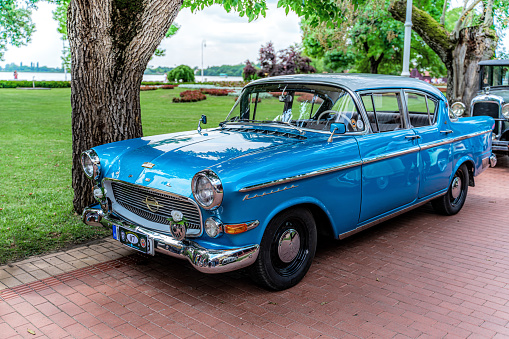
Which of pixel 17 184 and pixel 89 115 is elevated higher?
pixel 89 115

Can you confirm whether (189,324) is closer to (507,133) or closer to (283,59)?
(507,133)

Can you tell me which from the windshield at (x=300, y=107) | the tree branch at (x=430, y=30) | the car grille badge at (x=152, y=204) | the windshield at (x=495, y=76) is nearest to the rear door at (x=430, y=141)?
the windshield at (x=300, y=107)

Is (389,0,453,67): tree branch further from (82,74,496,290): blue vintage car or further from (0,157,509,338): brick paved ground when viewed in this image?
(0,157,509,338): brick paved ground

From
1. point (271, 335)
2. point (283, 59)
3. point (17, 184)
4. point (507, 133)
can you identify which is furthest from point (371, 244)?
Result: point (283, 59)

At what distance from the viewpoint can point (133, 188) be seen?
405 centimetres

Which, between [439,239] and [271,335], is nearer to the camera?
[271,335]

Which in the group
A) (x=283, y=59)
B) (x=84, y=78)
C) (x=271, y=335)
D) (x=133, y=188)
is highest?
(x=283, y=59)

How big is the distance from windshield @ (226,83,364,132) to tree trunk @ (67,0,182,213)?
1.38 metres

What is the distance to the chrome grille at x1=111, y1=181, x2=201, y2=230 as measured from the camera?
365 cm

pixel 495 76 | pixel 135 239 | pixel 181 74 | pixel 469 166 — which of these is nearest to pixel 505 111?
pixel 495 76

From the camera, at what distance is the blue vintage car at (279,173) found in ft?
11.6

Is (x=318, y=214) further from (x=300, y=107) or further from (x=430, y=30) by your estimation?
(x=430, y=30)

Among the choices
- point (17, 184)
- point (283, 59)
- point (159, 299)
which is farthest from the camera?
point (283, 59)

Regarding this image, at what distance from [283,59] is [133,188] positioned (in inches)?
816
